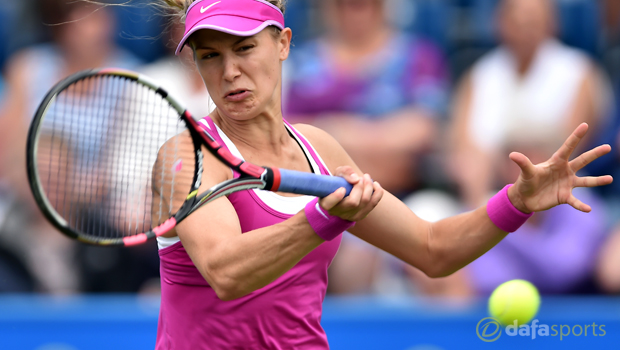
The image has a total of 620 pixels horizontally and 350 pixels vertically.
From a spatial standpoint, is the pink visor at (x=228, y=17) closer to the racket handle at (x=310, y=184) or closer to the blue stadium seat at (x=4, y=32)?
the racket handle at (x=310, y=184)

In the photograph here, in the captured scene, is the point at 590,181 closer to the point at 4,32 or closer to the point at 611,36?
the point at 611,36

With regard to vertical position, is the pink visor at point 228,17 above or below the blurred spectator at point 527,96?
below

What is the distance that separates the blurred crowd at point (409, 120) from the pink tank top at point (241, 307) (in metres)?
2.58

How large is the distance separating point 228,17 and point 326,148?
2.18 feet

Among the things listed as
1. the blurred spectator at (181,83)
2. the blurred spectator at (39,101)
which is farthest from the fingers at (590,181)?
the blurred spectator at (39,101)

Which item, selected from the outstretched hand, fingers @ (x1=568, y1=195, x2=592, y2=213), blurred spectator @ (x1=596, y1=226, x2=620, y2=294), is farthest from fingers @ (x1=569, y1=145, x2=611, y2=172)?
blurred spectator @ (x1=596, y1=226, x2=620, y2=294)

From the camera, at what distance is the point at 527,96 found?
5344 millimetres

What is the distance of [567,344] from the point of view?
438 cm

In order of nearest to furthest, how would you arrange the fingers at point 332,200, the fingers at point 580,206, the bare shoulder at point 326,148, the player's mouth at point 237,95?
the fingers at point 332,200, the player's mouth at point 237,95, the fingers at point 580,206, the bare shoulder at point 326,148

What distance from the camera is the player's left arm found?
256cm

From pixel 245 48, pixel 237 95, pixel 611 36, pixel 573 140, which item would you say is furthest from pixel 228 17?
pixel 611 36

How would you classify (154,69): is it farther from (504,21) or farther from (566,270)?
(566,270)

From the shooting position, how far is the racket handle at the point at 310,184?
218cm
